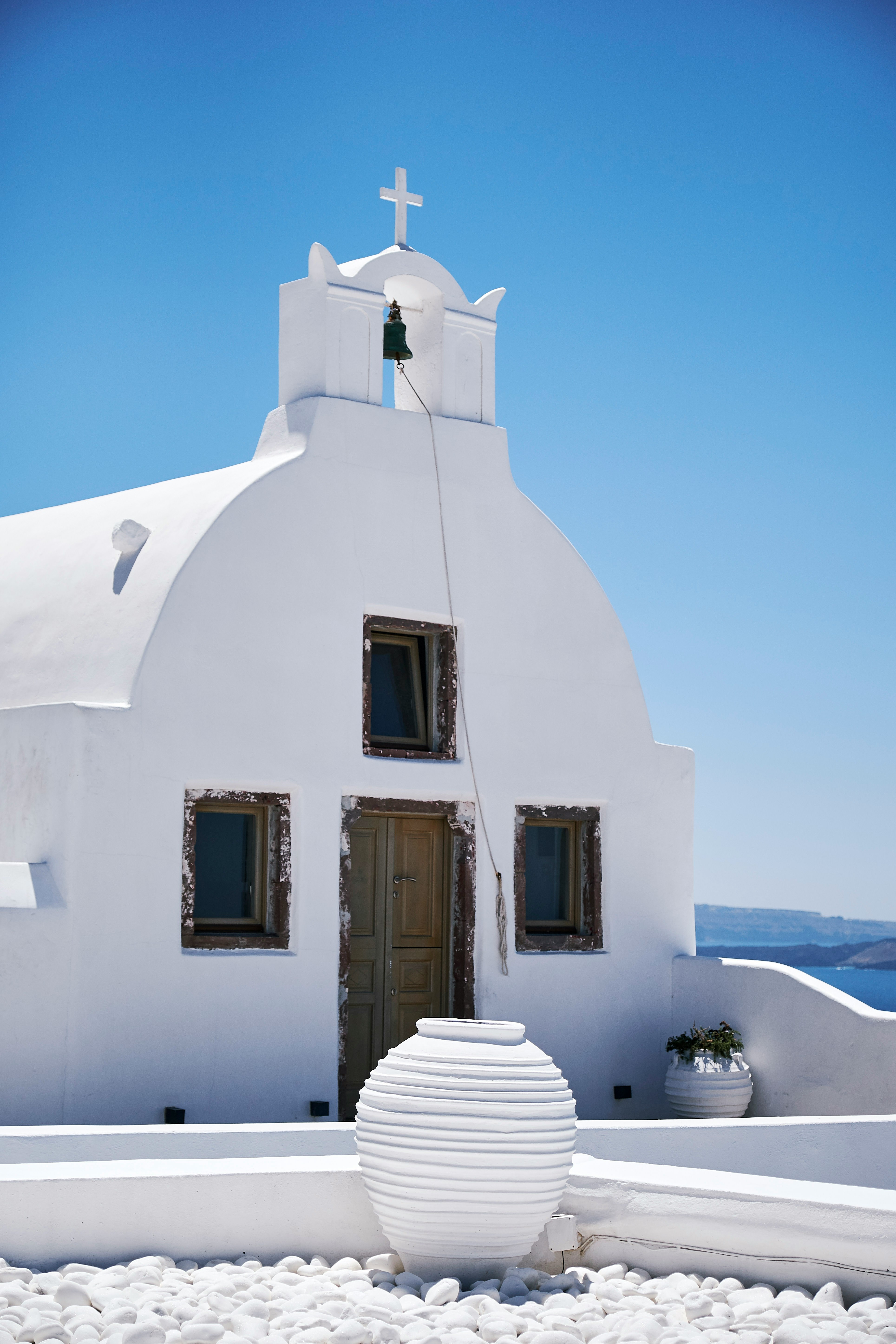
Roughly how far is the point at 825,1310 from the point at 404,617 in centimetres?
535

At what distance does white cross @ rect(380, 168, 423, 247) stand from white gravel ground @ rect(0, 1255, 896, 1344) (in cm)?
689

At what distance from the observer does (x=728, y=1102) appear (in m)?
9.84

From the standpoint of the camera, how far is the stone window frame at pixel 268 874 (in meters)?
8.58

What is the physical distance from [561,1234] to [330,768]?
3.71 meters

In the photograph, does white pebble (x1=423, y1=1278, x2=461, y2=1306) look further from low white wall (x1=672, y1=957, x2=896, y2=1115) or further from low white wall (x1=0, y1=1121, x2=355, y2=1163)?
low white wall (x1=672, y1=957, x2=896, y2=1115)

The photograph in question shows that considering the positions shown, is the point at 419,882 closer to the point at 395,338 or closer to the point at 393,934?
the point at 393,934

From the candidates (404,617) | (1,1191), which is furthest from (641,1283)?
(404,617)

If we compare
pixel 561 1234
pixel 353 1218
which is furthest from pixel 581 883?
pixel 353 1218

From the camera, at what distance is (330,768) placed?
9.14m

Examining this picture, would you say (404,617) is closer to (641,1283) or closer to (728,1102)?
(728,1102)

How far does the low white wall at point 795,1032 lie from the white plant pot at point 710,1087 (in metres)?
0.25

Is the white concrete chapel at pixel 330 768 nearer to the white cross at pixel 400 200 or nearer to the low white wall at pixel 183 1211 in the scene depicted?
the white cross at pixel 400 200

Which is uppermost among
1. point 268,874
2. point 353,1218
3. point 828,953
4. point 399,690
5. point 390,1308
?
point 399,690

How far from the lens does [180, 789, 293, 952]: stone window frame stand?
28.1 ft
